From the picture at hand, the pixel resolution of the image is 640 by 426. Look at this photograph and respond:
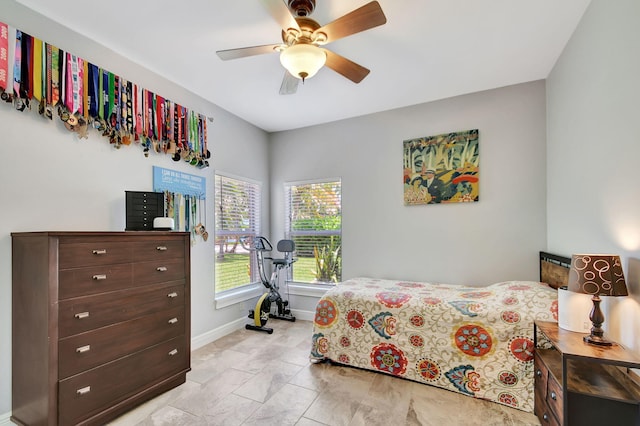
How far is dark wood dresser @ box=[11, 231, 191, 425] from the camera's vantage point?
1700mm

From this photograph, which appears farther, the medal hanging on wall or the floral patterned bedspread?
the floral patterned bedspread

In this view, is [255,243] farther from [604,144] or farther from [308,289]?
[604,144]

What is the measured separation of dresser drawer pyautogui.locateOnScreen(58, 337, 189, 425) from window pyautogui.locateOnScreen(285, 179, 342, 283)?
2.07 m

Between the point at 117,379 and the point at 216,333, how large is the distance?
4.86 feet

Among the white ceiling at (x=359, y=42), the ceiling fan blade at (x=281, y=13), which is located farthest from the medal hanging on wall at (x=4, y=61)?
the ceiling fan blade at (x=281, y=13)

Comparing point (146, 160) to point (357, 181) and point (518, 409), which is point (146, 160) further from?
point (518, 409)

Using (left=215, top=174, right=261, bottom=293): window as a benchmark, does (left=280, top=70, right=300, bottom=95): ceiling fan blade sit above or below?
above

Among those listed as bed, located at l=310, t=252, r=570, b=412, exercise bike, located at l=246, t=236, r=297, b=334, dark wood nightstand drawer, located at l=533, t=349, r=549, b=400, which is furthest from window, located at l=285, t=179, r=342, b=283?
dark wood nightstand drawer, located at l=533, t=349, r=549, b=400

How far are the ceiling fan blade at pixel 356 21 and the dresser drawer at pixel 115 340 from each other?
93.7 inches

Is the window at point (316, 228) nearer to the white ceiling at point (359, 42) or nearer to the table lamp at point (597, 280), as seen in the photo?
the white ceiling at point (359, 42)

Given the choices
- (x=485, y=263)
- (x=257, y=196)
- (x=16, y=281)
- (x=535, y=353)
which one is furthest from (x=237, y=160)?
(x=535, y=353)

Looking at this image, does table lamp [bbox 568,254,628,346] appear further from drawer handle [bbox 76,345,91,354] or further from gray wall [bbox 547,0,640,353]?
drawer handle [bbox 76,345,91,354]

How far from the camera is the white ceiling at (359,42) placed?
2006 mm

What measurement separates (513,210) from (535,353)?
1555 millimetres
